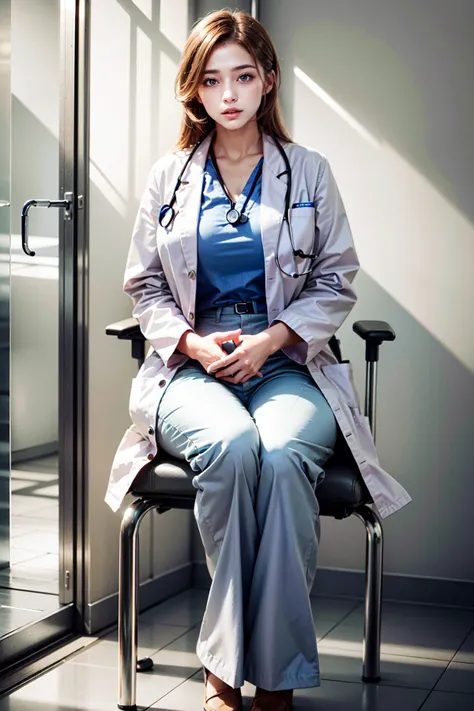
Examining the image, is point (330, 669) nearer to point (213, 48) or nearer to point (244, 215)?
point (244, 215)

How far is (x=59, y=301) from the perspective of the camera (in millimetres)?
2547

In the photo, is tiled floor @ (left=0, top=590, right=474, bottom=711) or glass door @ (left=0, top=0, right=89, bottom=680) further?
glass door @ (left=0, top=0, right=89, bottom=680)

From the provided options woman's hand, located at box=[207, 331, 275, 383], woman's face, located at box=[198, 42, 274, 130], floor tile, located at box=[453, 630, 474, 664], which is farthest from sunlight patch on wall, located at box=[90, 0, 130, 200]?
floor tile, located at box=[453, 630, 474, 664]

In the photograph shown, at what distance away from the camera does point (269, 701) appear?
6.50ft

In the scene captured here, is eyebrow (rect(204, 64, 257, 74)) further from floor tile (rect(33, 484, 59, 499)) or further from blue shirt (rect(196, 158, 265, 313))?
floor tile (rect(33, 484, 59, 499))

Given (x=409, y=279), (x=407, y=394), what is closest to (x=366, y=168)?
(x=409, y=279)

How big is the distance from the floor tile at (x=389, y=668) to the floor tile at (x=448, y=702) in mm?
57

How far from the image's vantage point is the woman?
1.95m

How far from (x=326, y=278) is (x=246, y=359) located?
0.97ft

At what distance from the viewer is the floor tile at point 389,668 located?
2.31 metres

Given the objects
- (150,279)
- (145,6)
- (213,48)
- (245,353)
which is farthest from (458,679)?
(145,6)

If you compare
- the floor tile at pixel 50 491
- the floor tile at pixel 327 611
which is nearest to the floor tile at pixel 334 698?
the floor tile at pixel 327 611

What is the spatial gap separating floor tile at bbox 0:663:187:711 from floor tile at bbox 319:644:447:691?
1.19 ft

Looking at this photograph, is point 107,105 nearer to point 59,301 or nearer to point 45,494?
point 59,301
